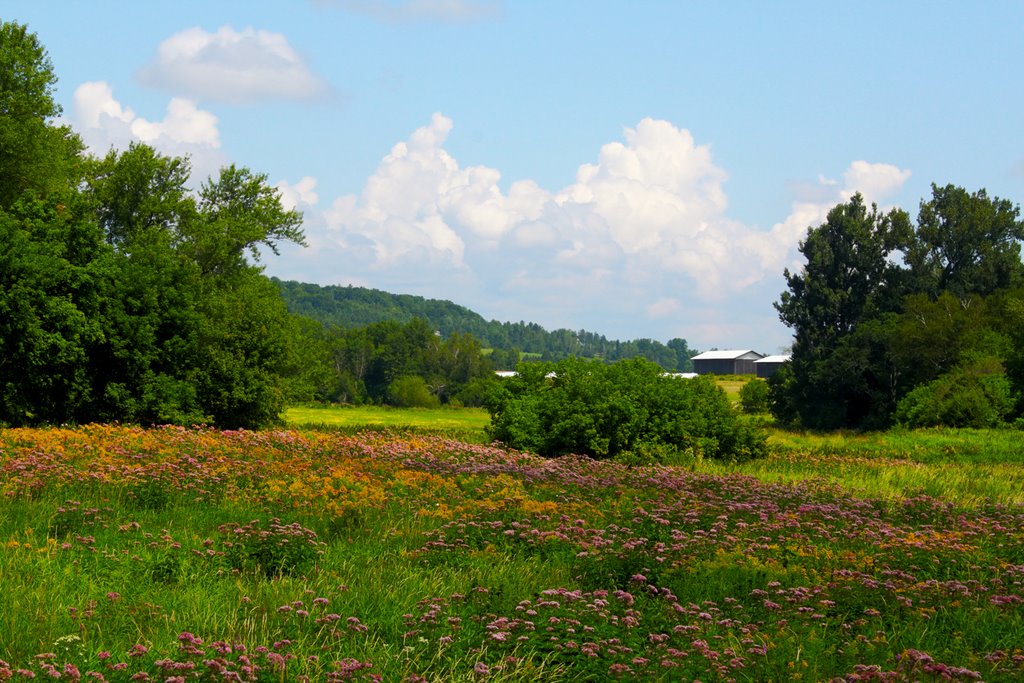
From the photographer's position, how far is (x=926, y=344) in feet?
176

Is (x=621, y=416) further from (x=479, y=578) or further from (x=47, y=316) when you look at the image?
(x=47, y=316)

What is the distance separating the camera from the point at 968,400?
4122 cm

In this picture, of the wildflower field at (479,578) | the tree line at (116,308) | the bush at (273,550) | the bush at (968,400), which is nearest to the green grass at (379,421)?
the tree line at (116,308)

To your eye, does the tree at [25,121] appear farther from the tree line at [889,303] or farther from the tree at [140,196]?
the tree line at [889,303]

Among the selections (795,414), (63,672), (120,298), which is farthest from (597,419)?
(795,414)

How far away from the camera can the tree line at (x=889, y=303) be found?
54.1m

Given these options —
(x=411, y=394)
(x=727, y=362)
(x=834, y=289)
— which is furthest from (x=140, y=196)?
(x=727, y=362)

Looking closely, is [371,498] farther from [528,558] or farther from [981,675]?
[981,675]

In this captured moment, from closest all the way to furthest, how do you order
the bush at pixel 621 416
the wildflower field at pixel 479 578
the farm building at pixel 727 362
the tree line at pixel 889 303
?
the wildflower field at pixel 479 578 < the bush at pixel 621 416 < the tree line at pixel 889 303 < the farm building at pixel 727 362

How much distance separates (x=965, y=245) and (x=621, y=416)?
52.5m

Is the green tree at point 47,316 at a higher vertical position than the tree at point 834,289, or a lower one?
lower

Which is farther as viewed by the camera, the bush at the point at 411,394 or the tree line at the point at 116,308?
the bush at the point at 411,394

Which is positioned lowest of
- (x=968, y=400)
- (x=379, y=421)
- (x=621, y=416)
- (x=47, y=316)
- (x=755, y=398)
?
(x=379, y=421)

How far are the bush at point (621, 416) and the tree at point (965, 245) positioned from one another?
149 feet
